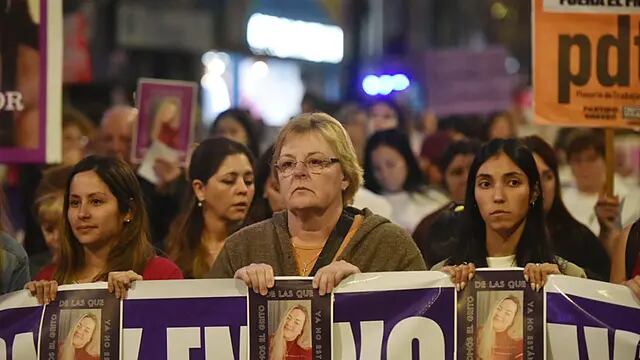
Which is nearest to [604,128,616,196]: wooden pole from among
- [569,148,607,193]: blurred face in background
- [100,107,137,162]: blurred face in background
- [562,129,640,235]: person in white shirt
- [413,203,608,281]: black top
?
[413,203,608,281]: black top

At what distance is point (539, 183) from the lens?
6.16 m

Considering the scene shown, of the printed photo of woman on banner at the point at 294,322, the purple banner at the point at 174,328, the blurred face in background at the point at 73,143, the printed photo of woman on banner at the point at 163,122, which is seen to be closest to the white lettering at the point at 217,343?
Answer: the purple banner at the point at 174,328

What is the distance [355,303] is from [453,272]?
1.35 feet

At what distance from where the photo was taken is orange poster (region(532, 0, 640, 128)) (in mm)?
7266

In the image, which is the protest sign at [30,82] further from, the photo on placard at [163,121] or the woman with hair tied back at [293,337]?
the photo on placard at [163,121]

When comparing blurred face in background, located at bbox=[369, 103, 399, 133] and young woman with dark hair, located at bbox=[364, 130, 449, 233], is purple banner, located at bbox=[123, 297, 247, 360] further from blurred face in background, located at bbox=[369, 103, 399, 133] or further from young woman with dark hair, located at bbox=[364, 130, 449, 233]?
blurred face in background, located at bbox=[369, 103, 399, 133]

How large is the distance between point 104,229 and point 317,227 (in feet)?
3.15

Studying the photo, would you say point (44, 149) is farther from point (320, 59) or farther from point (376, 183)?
point (320, 59)

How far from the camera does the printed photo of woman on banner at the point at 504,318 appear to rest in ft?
18.3

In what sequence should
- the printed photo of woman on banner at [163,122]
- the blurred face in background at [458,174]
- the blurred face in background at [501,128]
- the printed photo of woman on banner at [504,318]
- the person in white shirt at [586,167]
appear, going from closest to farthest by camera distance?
the printed photo of woman on banner at [504,318]
the blurred face in background at [458,174]
the person in white shirt at [586,167]
the printed photo of woman on banner at [163,122]
the blurred face in background at [501,128]

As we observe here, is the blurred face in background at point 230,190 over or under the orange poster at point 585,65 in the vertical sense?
under

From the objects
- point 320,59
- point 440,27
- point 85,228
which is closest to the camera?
point 85,228

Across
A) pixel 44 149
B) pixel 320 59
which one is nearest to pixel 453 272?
pixel 44 149

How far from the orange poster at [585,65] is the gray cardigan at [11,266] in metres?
2.73
